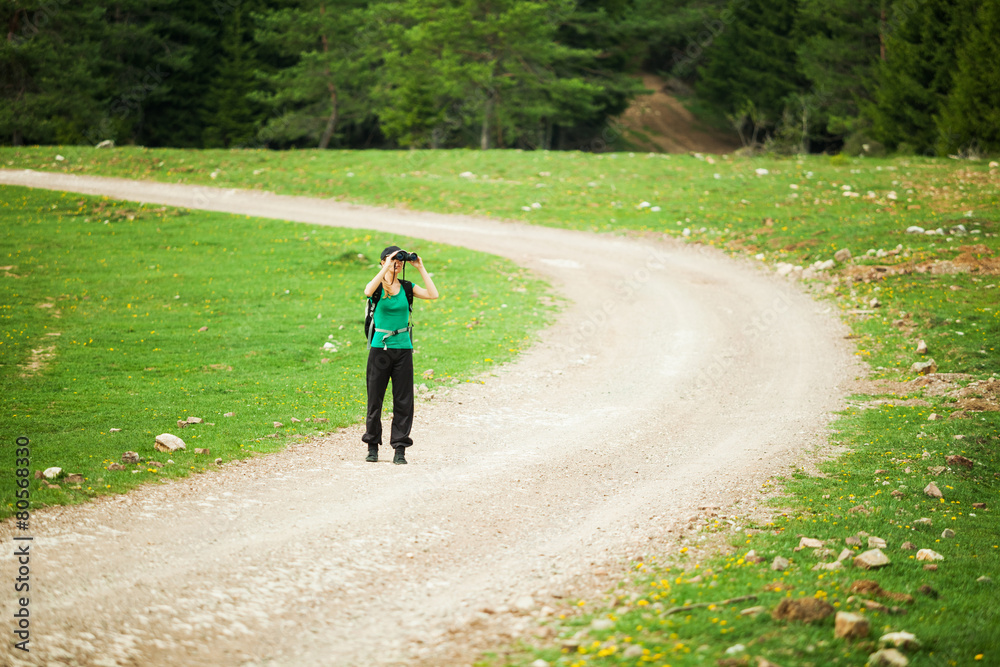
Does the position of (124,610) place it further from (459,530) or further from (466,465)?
(466,465)

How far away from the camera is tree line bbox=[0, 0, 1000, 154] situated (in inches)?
1346

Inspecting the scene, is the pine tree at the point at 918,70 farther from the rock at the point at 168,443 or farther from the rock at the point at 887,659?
the rock at the point at 168,443

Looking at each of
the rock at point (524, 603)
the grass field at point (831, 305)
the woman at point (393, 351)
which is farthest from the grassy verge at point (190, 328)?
the grass field at point (831, 305)

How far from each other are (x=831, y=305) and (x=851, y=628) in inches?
535

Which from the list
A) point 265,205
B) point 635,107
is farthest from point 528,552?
point 635,107

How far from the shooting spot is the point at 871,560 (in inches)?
235

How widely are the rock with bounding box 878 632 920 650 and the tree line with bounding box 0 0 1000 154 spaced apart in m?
30.8

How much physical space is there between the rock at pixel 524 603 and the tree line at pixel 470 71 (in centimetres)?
3158

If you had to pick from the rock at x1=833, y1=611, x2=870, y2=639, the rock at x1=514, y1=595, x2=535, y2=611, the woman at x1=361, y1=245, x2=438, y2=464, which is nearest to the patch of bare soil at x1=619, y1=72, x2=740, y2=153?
the woman at x1=361, y1=245, x2=438, y2=464

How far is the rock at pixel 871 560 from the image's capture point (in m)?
5.95

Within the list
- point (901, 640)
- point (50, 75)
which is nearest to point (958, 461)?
point (901, 640)

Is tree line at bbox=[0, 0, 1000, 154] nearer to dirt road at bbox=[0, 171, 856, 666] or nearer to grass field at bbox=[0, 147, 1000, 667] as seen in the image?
grass field at bbox=[0, 147, 1000, 667]

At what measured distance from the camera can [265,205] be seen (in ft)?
Result: 86.6

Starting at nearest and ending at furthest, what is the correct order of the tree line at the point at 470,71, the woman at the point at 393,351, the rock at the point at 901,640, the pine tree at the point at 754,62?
1. the rock at the point at 901,640
2. the woman at the point at 393,351
3. the tree line at the point at 470,71
4. the pine tree at the point at 754,62
